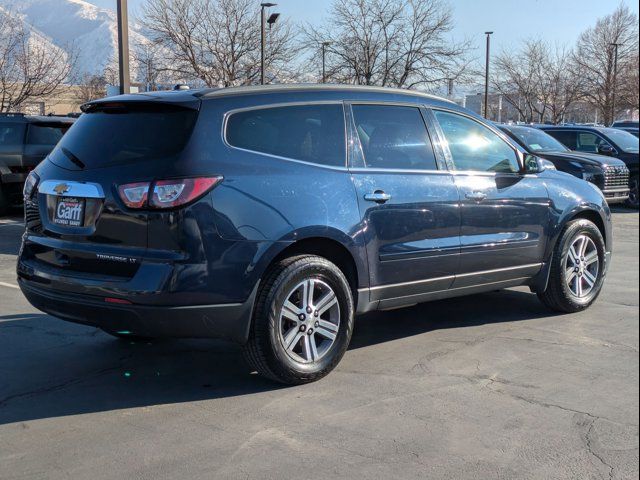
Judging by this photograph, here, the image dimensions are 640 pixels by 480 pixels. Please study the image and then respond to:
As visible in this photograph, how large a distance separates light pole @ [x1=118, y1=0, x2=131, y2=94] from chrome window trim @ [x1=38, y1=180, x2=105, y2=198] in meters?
7.51

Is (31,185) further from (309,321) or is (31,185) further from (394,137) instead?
(394,137)

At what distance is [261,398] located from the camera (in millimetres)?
4320

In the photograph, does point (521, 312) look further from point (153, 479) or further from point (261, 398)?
point (153, 479)

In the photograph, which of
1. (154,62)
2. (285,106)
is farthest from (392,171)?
(154,62)

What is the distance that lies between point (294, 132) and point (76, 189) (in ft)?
4.54

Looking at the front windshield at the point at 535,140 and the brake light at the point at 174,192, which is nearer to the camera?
the brake light at the point at 174,192

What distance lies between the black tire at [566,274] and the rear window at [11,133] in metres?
10.6

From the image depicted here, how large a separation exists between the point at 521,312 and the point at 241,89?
10.9ft

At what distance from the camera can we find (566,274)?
6082 millimetres

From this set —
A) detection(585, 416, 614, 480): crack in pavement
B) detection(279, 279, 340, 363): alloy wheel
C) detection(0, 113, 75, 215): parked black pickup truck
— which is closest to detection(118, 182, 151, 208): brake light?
detection(279, 279, 340, 363): alloy wheel

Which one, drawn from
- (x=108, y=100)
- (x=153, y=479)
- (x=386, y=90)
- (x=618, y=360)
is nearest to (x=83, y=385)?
(x=153, y=479)

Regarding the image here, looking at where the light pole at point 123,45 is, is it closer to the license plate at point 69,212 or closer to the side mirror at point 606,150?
the license plate at point 69,212

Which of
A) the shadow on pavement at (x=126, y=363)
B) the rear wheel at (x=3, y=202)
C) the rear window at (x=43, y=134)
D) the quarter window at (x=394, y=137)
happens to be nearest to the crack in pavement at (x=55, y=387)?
the shadow on pavement at (x=126, y=363)

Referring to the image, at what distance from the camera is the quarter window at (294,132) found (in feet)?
14.4
